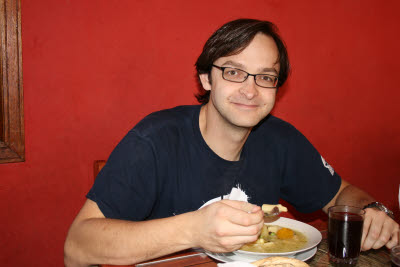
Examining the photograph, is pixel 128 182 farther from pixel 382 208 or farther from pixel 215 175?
pixel 382 208

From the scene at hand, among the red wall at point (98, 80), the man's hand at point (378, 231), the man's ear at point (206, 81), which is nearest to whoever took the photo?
the man's hand at point (378, 231)

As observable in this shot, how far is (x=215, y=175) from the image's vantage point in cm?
147

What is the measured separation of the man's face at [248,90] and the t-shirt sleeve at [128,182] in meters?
0.36

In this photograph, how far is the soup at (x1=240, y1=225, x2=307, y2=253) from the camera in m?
1.08

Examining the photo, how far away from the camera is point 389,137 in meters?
2.98

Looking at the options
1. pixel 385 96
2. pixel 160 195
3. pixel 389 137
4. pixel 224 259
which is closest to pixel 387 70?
pixel 385 96

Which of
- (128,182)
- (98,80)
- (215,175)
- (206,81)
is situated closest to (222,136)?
(215,175)

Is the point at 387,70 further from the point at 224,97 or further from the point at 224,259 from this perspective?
the point at 224,259

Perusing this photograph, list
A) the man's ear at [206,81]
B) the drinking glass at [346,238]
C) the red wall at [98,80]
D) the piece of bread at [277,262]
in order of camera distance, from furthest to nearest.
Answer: the red wall at [98,80] → the man's ear at [206,81] → the drinking glass at [346,238] → the piece of bread at [277,262]

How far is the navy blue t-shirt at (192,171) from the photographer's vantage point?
1268 mm

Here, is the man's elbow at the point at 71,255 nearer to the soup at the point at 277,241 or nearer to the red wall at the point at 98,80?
the soup at the point at 277,241

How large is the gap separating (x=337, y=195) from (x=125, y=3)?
146 cm

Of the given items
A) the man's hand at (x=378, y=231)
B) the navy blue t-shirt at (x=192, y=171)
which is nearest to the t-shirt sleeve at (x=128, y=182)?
the navy blue t-shirt at (x=192, y=171)

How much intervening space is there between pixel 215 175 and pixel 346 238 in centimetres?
55
